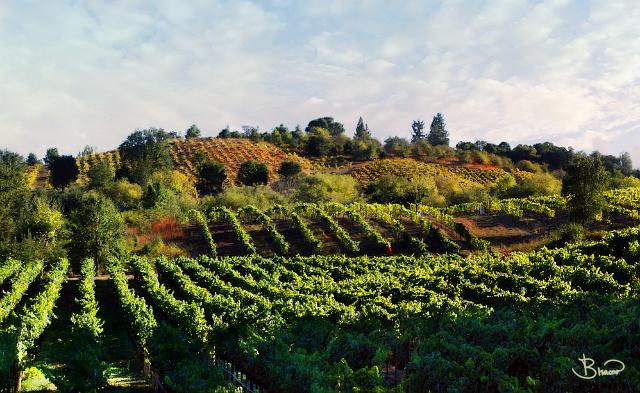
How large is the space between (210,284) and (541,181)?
48659 mm

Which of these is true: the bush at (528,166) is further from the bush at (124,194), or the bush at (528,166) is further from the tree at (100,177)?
the tree at (100,177)

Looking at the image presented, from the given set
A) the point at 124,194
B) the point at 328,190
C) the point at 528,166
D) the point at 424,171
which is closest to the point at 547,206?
A: the point at 328,190

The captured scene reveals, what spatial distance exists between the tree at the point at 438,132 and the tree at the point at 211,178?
275 feet

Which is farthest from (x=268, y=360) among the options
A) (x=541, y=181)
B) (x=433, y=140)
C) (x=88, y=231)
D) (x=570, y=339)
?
(x=433, y=140)

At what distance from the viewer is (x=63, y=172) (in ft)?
256

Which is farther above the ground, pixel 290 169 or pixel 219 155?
pixel 219 155

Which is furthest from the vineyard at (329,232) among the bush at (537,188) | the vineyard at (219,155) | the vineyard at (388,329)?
the vineyard at (219,155)

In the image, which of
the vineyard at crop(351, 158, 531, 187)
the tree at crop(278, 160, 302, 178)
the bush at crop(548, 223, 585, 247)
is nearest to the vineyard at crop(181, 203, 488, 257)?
the bush at crop(548, 223, 585, 247)

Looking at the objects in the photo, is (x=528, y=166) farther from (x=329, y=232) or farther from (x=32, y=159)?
(x=32, y=159)

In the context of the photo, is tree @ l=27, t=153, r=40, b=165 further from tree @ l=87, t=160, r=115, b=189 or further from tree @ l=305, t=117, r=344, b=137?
tree @ l=305, t=117, r=344, b=137

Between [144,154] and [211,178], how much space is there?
45.9 ft

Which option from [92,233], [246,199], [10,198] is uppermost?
[10,198]

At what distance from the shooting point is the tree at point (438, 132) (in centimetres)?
14425

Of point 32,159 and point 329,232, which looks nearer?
point 329,232
